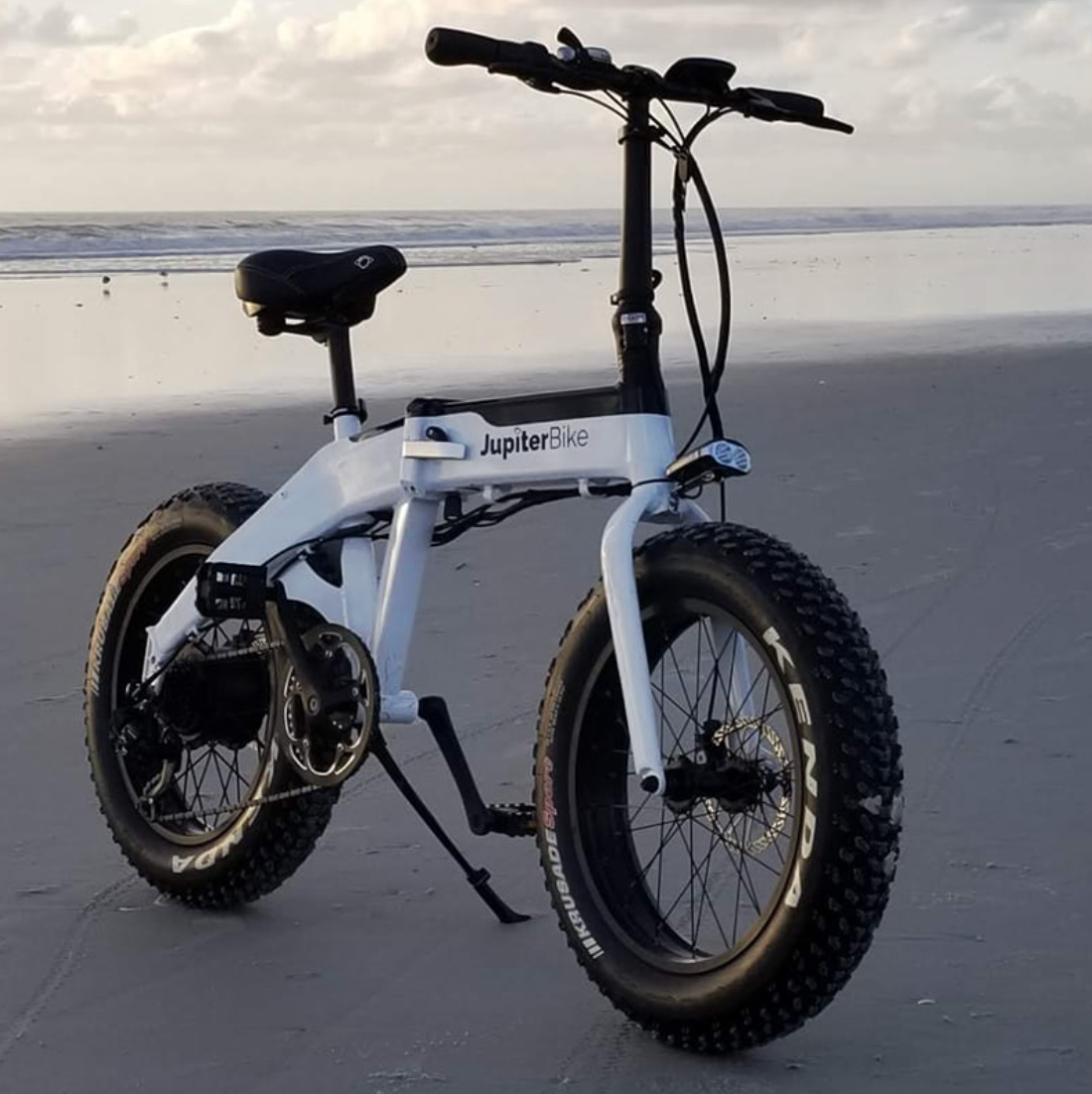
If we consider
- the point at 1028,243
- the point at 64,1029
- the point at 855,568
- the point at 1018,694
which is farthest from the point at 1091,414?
the point at 1028,243

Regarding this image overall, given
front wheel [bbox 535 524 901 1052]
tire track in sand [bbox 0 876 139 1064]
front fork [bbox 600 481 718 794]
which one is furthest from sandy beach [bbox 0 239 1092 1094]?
front fork [bbox 600 481 718 794]

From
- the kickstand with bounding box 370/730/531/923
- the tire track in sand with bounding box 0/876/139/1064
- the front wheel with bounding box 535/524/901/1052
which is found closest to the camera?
the front wheel with bounding box 535/524/901/1052

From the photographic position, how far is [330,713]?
11.9 ft

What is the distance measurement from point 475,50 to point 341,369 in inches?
37.4

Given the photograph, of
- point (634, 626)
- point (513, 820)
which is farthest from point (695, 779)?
point (513, 820)

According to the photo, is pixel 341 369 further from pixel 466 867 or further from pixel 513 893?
pixel 513 893

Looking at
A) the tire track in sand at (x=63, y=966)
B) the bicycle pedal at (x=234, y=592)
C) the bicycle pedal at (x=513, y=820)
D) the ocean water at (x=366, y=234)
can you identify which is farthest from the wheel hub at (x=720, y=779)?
the ocean water at (x=366, y=234)

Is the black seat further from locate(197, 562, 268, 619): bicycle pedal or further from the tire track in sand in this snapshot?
the tire track in sand

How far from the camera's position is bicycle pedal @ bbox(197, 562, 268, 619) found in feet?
12.5

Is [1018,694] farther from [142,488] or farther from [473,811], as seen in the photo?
[142,488]

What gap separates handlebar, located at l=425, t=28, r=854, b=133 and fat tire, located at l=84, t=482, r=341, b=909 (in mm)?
1295

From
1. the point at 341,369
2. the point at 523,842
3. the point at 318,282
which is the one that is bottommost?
the point at 523,842

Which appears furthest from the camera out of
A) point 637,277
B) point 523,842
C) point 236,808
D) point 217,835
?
point 523,842

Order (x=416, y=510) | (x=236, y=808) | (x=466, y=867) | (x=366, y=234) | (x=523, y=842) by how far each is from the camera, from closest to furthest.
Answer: (x=416, y=510)
(x=466, y=867)
(x=236, y=808)
(x=523, y=842)
(x=366, y=234)
